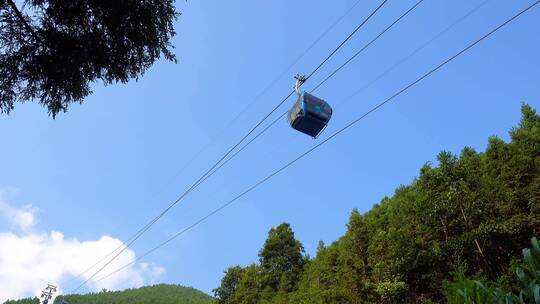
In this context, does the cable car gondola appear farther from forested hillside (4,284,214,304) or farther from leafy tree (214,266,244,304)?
forested hillside (4,284,214,304)

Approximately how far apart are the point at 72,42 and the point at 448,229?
16.0 m

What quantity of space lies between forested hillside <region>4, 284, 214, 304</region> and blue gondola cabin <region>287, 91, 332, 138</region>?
217 ft

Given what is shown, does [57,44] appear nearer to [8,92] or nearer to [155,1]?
[8,92]

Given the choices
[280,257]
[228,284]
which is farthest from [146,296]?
[280,257]

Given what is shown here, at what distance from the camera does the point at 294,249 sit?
109ft

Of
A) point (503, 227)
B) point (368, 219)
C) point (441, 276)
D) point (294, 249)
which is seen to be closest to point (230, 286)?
point (294, 249)

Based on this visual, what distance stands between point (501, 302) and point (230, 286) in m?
36.1

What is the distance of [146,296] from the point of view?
90.2 metres

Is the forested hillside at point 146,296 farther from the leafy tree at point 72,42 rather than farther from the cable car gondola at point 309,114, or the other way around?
the leafy tree at point 72,42

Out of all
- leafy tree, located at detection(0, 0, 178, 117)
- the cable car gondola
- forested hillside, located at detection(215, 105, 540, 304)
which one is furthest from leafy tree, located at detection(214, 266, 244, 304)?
leafy tree, located at detection(0, 0, 178, 117)

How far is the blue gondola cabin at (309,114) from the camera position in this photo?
10094mm

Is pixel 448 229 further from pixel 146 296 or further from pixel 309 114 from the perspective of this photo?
pixel 146 296

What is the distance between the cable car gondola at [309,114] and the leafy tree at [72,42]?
5.21 meters

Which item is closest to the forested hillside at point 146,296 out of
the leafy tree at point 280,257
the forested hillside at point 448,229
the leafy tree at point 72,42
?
the leafy tree at point 280,257
